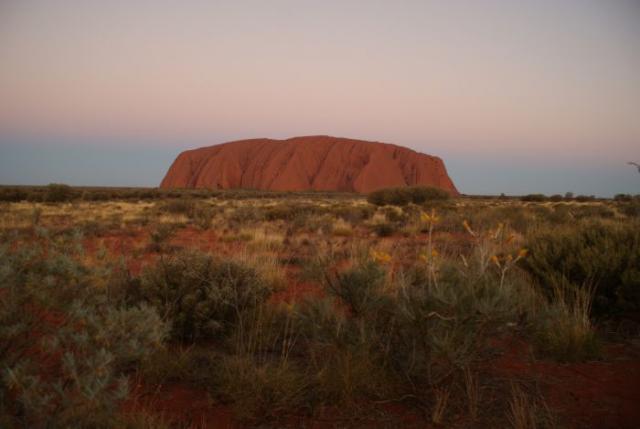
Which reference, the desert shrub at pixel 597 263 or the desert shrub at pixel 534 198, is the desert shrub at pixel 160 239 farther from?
the desert shrub at pixel 534 198

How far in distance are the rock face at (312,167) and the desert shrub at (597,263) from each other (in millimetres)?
73226

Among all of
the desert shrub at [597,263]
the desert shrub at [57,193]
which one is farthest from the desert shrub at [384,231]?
the desert shrub at [57,193]

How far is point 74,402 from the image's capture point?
1616 millimetres

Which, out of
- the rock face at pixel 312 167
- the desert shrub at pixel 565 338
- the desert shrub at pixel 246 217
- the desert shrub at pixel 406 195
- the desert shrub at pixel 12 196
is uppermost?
the rock face at pixel 312 167

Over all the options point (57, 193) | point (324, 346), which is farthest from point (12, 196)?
point (324, 346)

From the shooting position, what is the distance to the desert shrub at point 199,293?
11.9 feet

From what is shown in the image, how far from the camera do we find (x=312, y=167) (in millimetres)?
86188

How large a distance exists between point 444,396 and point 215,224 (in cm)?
1158

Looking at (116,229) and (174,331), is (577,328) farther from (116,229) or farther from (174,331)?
(116,229)

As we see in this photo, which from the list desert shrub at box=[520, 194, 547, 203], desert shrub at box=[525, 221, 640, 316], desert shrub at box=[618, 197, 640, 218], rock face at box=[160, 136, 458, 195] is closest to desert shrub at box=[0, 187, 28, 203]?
desert shrub at box=[525, 221, 640, 316]

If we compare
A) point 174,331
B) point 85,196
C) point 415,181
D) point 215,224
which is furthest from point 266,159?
point 174,331

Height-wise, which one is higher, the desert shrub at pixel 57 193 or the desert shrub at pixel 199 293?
the desert shrub at pixel 57 193

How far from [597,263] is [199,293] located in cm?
379

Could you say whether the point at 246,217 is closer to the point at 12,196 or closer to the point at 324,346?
the point at 324,346
